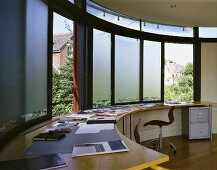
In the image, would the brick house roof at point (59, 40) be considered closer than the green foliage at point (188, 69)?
Yes

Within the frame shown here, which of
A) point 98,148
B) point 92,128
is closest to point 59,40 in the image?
point 92,128

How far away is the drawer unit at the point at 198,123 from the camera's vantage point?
16.1 feet

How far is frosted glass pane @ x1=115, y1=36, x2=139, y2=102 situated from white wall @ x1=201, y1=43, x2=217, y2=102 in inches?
81.7

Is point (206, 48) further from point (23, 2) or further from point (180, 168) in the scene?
point (23, 2)

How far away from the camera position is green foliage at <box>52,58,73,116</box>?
316cm

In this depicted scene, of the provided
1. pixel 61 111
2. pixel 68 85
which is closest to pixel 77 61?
pixel 68 85

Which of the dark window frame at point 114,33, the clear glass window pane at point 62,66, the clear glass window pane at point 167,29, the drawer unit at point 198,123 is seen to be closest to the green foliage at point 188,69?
the dark window frame at point 114,33

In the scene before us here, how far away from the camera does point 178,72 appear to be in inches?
229

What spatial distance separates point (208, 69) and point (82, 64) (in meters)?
3.91

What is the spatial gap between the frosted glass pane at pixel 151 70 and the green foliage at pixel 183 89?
33 centimetres

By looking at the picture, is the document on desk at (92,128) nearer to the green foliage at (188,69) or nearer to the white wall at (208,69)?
the green foliage at (188,69)

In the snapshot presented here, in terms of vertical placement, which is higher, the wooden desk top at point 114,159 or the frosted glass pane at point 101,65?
the frosted glass pane at point 101,65

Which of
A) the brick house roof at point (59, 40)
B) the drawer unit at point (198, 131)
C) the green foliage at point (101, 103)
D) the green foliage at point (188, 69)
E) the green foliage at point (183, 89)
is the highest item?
the brick house roof at point (59, 40)

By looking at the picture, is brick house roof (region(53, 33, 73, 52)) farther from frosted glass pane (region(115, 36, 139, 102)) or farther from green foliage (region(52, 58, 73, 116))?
frosted glass pane (region(115, 36, 139, 102))
